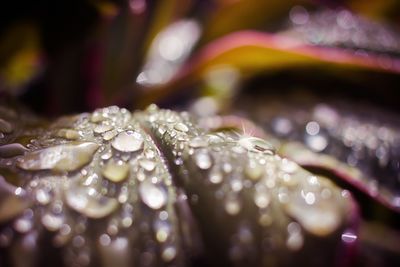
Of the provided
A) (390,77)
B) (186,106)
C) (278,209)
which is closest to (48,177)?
(278,209)

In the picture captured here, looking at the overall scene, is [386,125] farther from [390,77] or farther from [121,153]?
[121,153]

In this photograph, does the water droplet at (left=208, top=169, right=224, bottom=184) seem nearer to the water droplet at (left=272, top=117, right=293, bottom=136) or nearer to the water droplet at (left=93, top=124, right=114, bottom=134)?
the water droplet at (left=93, top=124, right=114, bottom=134)

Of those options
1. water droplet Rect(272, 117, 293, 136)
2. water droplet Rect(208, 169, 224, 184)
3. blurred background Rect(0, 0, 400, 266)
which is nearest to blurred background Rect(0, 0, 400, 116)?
blurred background Rect(0, 0, 400, 266)

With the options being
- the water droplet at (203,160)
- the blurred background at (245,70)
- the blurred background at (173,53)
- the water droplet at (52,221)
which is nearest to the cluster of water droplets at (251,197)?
the water droplet at (203,160)

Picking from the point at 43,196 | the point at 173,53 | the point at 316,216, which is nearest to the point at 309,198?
the point at 316,216

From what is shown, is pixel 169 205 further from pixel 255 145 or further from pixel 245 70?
pixel 245 70

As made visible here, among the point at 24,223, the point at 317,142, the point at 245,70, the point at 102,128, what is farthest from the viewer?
the point at 245,70
